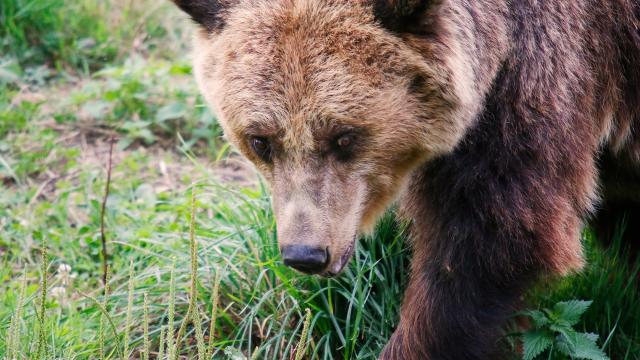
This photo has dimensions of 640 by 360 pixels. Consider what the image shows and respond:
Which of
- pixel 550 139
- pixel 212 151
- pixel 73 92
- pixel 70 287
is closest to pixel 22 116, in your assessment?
pixel 73 92

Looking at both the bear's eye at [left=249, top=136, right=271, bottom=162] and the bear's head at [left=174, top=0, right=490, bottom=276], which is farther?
the bear's eye at [left=249, top=136, right=271, bottom=162]

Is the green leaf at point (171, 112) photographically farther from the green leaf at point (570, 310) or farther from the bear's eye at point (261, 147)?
the green leaf at point (570, 310)

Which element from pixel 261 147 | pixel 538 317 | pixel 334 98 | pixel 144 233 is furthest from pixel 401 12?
pixel 144 233

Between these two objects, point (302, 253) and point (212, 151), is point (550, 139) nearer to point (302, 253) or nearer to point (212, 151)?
point (302, 253)

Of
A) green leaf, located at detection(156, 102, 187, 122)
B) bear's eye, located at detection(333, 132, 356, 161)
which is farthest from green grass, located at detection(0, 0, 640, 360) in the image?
bear's eye, located at detection(333, 132, 356, 161)

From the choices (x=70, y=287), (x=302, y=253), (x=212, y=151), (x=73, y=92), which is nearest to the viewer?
(x=302, y=253)

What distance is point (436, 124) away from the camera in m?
4.03

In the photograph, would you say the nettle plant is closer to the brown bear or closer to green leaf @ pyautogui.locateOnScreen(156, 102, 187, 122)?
the brown bear

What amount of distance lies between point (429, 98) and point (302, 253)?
85 centimetres

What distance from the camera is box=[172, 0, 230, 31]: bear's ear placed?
414 cm

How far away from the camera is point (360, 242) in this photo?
507cm

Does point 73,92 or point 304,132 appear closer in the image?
point 304,132

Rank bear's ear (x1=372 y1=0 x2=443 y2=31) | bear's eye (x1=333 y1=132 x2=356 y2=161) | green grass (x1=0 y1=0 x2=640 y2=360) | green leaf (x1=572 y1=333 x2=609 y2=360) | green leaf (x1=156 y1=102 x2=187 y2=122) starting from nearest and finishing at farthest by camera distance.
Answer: bear's ear (x1=372 y1=0 x2=443 y2=31)
bear's eye (x1=333 y1=132 x2=356 y2=161)
green leaf (x1=572 y1=333 x2=609 y2=360)
green grass (x1=0 y1=0 x2=640 y2=360)
green leaf (x1=156 y1=102 x2=187 y2=122)

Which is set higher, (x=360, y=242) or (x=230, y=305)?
(x=360, y=242)
